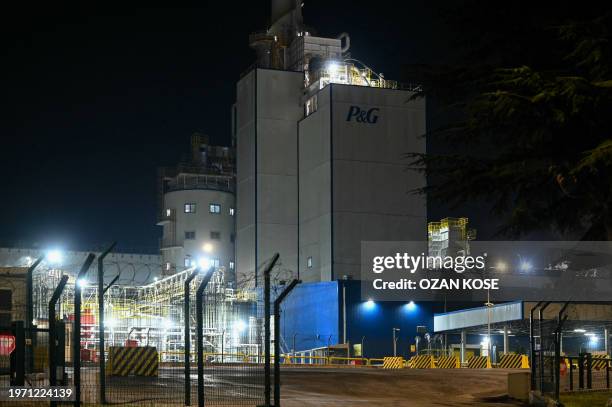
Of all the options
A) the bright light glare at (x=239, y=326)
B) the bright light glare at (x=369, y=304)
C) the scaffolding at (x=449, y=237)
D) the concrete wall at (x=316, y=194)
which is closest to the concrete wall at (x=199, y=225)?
the concrete wall at (x=316, y=194)

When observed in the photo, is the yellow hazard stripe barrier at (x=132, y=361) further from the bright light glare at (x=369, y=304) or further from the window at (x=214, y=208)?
the window at (x=214, y=208)

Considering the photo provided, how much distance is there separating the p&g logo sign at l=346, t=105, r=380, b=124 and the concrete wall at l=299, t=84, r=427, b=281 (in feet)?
0.25

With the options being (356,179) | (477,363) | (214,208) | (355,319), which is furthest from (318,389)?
(214,208)

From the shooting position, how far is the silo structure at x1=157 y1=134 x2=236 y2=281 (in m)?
91.2

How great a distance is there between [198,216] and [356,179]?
22.3 meters

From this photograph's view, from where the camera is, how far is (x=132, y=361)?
29.2 metres

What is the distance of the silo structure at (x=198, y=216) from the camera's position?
9119 centimetres

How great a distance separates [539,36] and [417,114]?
56.3 m

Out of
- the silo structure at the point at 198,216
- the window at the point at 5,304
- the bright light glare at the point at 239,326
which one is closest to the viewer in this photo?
the window at the point at 5,304

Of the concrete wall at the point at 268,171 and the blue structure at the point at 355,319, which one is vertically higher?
the concrete wall at the point at 268,171

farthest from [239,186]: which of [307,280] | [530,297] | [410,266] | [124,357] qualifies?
[124,357]

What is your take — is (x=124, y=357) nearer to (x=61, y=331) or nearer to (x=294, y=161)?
(x=61, y=331)

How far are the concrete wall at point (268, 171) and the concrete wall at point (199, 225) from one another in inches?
349

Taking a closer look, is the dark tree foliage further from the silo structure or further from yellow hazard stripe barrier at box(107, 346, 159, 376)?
the silo structure
